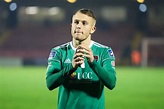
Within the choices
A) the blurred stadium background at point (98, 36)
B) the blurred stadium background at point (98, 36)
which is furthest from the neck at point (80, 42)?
the blurred stadium background at point (98, 36)

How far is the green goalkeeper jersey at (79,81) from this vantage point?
148 cm

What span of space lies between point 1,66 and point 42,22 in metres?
2.20

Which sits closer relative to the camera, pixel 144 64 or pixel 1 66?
pixel 1 66

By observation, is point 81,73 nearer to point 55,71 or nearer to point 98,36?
point 55,71

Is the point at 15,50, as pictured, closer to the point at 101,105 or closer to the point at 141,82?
the point at 141,82


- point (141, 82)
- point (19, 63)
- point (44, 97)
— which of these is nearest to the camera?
point (44, 97)

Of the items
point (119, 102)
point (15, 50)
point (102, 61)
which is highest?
point (15, 50)

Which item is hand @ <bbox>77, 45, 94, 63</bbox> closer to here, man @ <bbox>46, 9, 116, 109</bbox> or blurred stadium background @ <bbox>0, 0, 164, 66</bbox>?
man @ <bbox>46, 9, 116, 109</bbox>

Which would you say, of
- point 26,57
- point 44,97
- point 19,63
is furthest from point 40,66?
point 44,97

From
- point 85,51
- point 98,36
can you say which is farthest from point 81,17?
point 98,36

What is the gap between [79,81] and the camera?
59.2 inches

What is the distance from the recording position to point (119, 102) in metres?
4.50

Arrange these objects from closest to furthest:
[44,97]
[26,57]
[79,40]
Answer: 1. [79,40]
2. [44,97]
3. [26,57]

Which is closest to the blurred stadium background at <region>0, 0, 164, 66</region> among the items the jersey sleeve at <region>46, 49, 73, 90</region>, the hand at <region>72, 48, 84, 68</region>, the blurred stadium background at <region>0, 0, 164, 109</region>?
the blurred stadium background at <region>0, 0, 164, 109</region>
